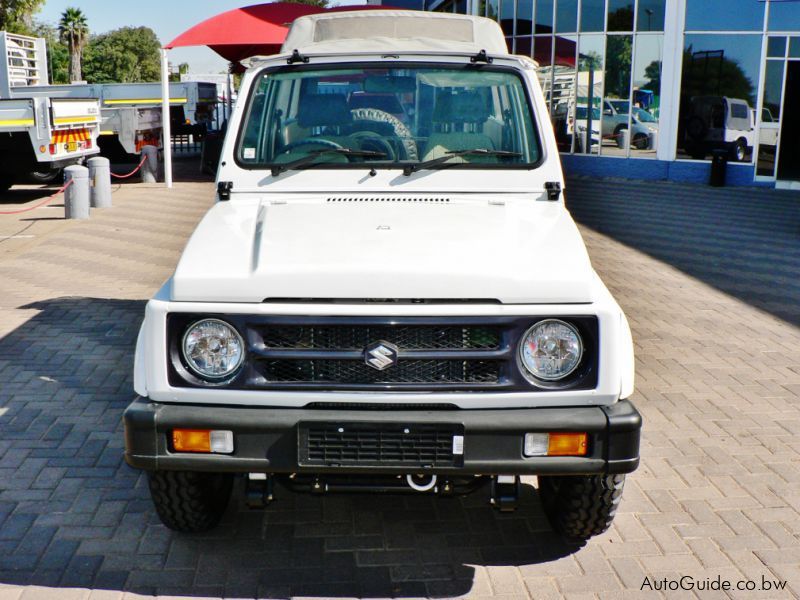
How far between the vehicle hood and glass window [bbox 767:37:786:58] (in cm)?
1783

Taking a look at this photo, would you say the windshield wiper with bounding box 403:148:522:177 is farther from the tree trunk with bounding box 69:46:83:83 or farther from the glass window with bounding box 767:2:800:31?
the tree trunk with bounding box 69:46:83:83

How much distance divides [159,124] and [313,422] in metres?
17.7

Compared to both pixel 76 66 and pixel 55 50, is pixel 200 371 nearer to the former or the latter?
pixel 76 66

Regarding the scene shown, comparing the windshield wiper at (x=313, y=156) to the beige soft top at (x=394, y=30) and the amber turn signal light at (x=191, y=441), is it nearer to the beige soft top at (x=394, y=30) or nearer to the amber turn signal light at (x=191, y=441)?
the beige soft top at (x=394, y=30)

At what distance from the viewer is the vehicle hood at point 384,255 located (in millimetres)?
3236

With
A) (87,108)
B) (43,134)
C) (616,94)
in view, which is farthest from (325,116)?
(616,94)

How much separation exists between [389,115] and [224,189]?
887mm

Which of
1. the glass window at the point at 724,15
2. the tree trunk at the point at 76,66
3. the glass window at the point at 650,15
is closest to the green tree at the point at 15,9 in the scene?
the tree trunk at the point at 76,66

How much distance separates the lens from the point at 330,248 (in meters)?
3.45

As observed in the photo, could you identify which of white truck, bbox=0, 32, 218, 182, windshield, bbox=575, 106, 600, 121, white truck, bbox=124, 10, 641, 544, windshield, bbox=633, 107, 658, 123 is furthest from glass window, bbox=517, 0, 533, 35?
white truck, bbox=124, 10, 641, 544

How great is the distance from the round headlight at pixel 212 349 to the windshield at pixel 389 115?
131 centimetres

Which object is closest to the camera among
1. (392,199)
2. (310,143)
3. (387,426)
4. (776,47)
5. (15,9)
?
(387,426)

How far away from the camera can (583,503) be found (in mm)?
3689

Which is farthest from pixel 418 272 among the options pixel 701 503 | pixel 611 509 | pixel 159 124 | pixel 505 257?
pixel 159 124
